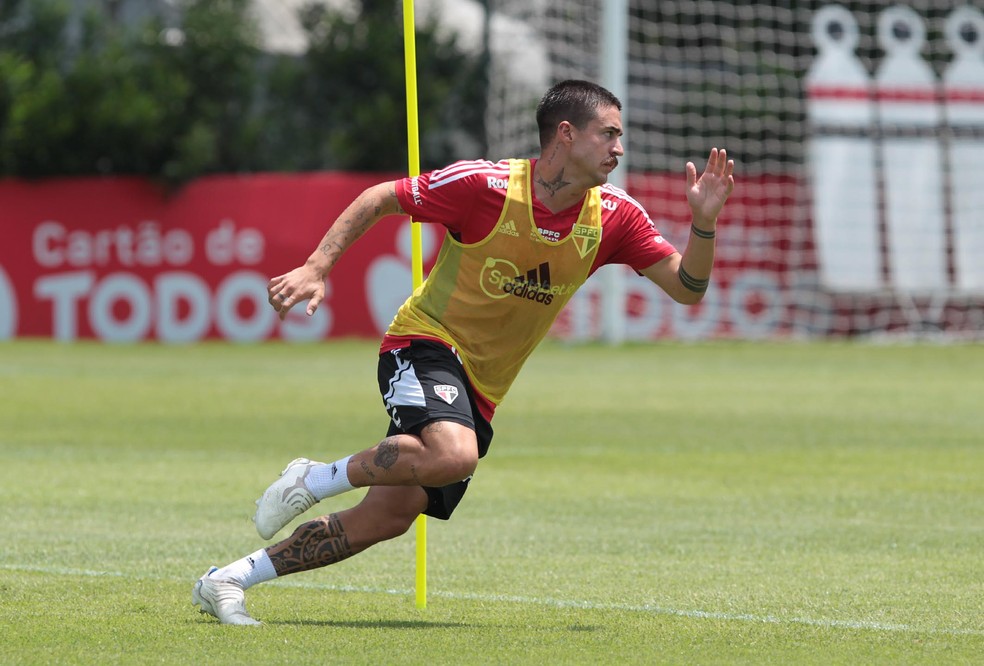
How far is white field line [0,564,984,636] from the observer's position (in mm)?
6770

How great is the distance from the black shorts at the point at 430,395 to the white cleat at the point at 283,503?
0.42 metres

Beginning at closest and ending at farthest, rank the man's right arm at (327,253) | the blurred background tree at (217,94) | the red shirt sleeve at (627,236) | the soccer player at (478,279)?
1. the man's right arm at (327,253)
2. the soccer player at (478,279)
3. the red shirt sleeve at (627,236)
4. the blurred background tree at (217,94)

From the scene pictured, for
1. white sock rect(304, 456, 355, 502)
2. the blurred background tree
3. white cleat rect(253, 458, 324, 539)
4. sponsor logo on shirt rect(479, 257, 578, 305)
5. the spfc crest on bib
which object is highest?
the blurred background tree

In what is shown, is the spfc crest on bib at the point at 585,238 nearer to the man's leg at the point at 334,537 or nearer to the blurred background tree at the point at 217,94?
the man's leg at the point at 334,537

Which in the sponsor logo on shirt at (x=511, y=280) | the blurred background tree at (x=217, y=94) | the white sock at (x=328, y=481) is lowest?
the white sock at (x=328, y=481)

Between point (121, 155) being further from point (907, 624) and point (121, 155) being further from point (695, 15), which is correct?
point (907, 624)

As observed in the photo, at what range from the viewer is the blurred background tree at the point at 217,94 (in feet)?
92.7

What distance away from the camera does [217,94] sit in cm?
2994

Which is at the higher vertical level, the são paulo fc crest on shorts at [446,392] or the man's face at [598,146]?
the man's face at [598,146]

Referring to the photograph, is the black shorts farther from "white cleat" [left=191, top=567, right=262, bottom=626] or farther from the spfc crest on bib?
"white cleat" [left=191, top=567, right=262, bottom=626]

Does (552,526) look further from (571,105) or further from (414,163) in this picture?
(571,105)

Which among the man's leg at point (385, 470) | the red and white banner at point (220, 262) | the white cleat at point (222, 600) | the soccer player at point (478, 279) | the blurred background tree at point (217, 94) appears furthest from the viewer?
the blurred background tree at point (217, 94)

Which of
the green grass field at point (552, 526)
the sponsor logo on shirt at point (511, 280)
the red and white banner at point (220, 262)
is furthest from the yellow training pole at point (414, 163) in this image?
the red and white banner at point (220, 262)

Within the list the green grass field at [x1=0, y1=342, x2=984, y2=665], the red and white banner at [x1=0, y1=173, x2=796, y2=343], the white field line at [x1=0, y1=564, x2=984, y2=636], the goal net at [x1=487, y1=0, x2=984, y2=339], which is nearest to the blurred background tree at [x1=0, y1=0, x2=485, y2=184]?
→ the red and white banner at [x1=0, y1=173, x2=796, y2=343]
